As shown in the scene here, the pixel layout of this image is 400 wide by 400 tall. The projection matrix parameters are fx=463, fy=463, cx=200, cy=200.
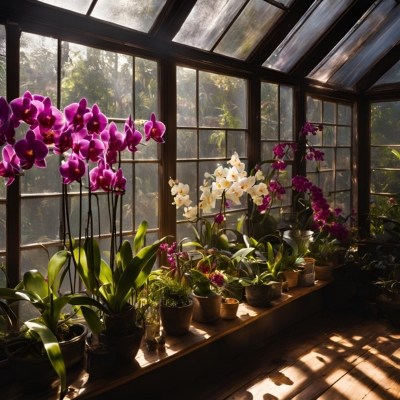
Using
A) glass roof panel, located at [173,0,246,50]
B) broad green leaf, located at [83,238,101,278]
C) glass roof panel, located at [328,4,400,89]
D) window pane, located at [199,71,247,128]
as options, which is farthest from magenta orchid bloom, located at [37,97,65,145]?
glass roof panel, located at [328,4,400,89]

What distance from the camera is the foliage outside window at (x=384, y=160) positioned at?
502cm

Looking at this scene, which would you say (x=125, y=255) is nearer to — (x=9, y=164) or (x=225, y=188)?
(x=9, y=164)

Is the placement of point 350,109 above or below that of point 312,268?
above

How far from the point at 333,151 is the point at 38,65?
3.40m

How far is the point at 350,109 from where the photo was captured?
523 cm

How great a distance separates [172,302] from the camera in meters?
2.63

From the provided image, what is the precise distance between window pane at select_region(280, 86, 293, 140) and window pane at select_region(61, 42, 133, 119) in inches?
69.7

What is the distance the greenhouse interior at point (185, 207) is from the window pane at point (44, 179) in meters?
0.02

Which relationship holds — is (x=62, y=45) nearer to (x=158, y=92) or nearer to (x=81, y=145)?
(x=158, y=92)

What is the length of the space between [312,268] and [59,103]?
2301mm

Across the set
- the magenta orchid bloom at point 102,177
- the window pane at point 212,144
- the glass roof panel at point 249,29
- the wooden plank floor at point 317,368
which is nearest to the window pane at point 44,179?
the magenta orchid bloom at point 102,177

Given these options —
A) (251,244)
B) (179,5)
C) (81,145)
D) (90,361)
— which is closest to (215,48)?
(179,5)

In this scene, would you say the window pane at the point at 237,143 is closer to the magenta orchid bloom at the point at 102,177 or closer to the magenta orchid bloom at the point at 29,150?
the magenta orchid bloom at the point at 102,177

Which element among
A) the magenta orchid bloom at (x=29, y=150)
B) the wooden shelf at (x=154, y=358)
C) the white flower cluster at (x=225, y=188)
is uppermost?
the magenta orchid bloom at (x=29, y=150)
